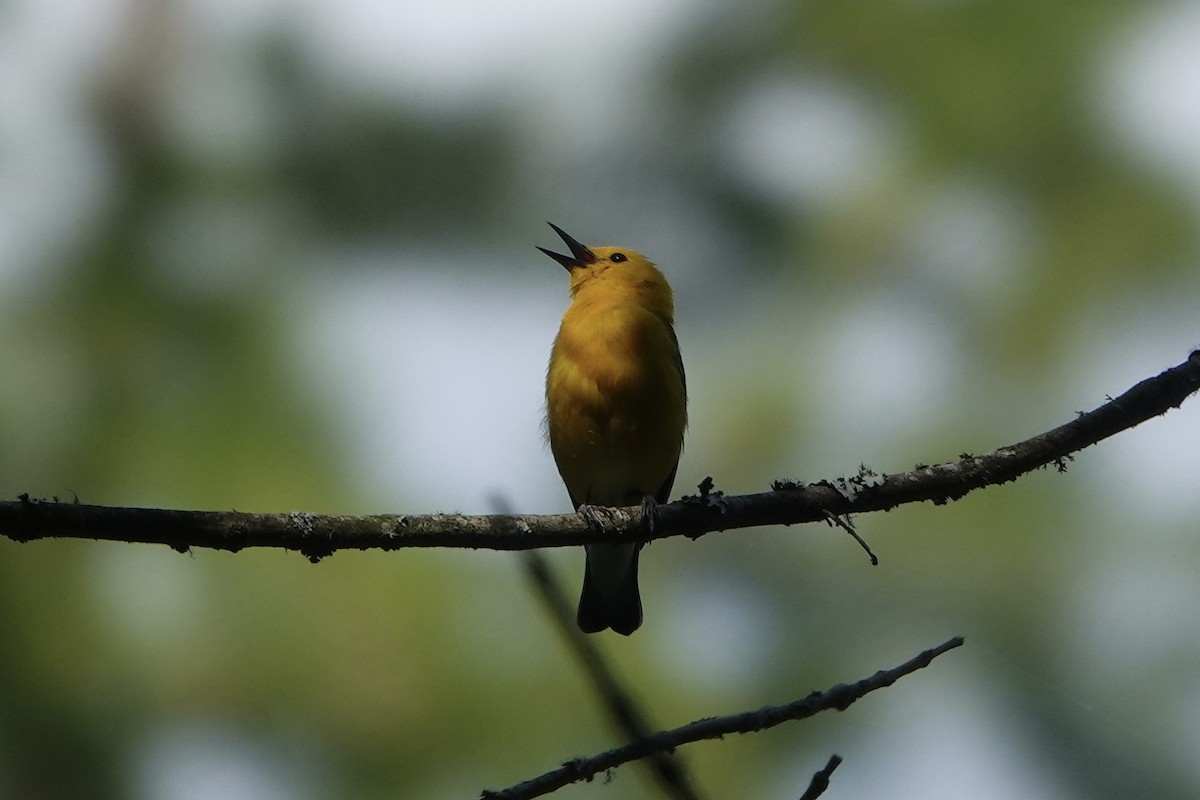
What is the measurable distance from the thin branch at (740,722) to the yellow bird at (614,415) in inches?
96.9

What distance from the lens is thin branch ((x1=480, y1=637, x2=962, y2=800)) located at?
2.59 m

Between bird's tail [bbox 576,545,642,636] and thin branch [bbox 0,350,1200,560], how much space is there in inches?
76.6

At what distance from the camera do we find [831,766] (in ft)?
7.55

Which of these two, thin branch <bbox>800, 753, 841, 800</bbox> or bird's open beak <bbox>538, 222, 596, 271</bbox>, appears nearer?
thin branch <bbox>800, 753, 841, 800</bbox>

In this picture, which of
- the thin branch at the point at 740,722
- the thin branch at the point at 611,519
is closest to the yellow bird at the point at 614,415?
the thin branch at the point at 611,519

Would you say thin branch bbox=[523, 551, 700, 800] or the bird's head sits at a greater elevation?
the bird's head

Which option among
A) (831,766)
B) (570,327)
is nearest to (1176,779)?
(570,327)

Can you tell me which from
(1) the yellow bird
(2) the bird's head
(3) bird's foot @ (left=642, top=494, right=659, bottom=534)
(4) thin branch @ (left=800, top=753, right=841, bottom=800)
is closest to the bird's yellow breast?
(1) the yellow bird

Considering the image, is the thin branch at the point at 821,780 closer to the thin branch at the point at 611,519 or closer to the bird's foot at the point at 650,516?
the thin branch at the point at 611,519

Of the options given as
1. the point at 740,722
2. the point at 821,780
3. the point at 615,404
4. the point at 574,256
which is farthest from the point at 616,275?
the point at 821,780

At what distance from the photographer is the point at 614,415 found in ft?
17.8

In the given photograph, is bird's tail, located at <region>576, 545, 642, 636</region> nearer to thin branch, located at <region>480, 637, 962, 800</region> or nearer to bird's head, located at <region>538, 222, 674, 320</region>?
bird's head, located at <region>538, 222, 674, 320</region>

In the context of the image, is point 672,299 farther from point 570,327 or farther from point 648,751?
point 648,751

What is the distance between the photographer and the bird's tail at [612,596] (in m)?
6.20
